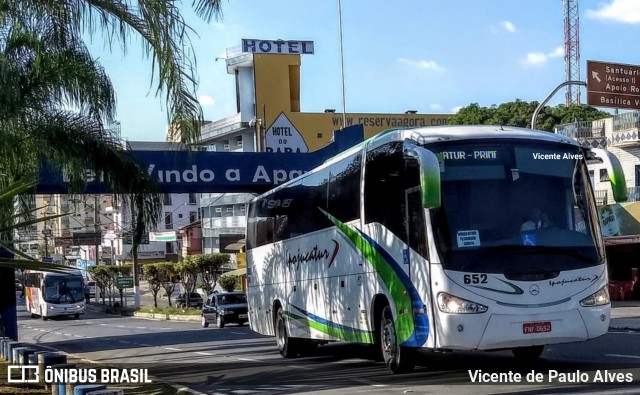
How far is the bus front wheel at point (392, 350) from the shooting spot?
42.0 feet

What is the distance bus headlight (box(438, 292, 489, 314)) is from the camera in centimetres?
1123

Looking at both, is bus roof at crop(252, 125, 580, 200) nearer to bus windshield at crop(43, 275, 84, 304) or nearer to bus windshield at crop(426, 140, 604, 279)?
bus windshield at crop(426, 140, 604, 279)

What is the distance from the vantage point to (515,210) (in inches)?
462

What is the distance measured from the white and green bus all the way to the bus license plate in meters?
0.01

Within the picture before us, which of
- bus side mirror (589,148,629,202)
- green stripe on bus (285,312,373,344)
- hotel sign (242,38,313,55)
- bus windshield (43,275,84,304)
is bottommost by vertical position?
bus windshield (43,275,84,304)

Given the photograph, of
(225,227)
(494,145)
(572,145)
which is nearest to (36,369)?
(494,145)

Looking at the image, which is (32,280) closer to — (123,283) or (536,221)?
(123,283)

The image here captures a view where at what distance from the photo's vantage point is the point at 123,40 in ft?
41.1

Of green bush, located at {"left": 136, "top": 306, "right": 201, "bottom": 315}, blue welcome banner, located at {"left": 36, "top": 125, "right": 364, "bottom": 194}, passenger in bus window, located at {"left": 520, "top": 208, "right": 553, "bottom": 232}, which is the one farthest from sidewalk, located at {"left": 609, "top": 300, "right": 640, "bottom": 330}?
green bush, located at {"left": 136, "top": 306, "right": 201, "bottom": 315}

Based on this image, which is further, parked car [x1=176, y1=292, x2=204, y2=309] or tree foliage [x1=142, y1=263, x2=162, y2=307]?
tree foliage [x1=142, y1=263, x2=162, y2=307]

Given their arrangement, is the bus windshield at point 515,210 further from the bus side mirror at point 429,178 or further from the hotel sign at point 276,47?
the hotel sign at point 276,47

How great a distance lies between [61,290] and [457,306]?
54.7 m

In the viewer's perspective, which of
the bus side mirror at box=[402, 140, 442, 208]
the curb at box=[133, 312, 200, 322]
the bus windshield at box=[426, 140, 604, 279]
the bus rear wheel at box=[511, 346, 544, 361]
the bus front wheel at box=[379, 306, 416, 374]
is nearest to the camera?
the bus side mirror at box=[402, 140, 442, 208]

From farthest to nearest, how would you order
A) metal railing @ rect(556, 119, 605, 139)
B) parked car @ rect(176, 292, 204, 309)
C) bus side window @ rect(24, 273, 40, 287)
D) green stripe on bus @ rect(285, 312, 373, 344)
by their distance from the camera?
bus side window @ rect(24, 273, 40, 287)
parked car @ rect(176, 292, 204, 309)
metal railing @ rect(556, 119, 605, 139)
green stripe on bus @ rect(285, 312, 373, 344)
